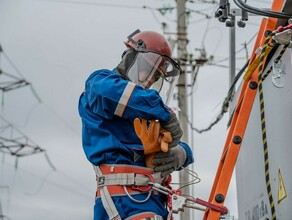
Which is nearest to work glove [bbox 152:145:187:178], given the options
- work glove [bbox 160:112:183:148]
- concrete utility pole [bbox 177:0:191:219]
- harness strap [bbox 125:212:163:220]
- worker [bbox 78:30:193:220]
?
worker [bbox 78:30:193:220]

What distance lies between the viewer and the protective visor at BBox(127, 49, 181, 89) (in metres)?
3.46

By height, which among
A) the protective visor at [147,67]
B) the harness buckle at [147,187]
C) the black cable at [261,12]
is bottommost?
the harness buckle at [147,187]

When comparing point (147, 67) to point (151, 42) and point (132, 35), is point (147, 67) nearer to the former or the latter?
point (151, 42)

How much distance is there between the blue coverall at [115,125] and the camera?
3047 millimetres

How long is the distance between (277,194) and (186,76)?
42.2ft

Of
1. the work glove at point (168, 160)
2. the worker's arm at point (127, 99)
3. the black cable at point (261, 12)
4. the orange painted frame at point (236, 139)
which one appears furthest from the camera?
the work glove at point (168, 160)

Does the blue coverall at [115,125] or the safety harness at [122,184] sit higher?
the blue coverall at [115,125]

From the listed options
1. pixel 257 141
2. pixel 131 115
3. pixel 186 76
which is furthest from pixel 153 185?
pixel 186 76

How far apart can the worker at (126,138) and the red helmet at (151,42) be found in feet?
0.08

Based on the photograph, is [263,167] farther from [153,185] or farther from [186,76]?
[186,76]

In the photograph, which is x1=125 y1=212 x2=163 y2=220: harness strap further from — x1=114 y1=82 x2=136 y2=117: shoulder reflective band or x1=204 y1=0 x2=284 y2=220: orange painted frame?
x1=114 y1=82 x2=136 y2=117: shoulder reflective band

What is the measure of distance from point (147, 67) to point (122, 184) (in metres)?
0.73

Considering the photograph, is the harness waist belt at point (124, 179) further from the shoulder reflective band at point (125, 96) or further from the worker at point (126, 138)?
the shoulder reflective band at point (125, 96)

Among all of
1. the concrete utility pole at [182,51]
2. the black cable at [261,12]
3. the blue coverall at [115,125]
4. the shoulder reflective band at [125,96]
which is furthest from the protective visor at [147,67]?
the concrete utility pole at [182,51]
